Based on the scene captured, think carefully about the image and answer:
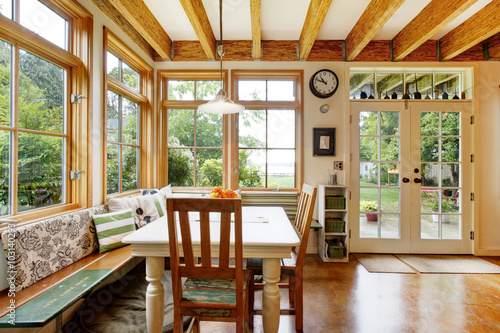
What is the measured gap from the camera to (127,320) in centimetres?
162

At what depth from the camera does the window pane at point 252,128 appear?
3.24 m

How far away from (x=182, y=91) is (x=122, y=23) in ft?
3.39

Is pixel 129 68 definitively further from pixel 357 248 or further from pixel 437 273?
pixel 437 273

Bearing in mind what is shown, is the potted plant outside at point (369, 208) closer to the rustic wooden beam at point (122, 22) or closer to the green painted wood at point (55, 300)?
the green painted wood at point (55, 300)

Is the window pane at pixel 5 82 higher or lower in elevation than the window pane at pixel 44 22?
lower

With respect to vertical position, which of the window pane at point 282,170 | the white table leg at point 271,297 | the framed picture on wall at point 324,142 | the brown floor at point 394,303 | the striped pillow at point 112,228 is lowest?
the brown floor at point 394,303

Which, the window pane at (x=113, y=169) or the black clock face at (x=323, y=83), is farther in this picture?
the black clock face at (x=323, y=83)

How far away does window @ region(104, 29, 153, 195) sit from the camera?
2.41 m

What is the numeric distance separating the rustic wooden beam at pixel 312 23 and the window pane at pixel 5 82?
2.41 m

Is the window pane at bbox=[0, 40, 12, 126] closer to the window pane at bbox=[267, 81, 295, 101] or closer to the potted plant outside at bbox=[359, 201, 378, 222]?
the window pane at bbox=[267, 81, 295, 101]

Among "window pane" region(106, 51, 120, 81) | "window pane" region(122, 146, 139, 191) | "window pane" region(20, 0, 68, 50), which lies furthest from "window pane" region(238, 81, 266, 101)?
"window pane" region(20, 0, 68, 50)

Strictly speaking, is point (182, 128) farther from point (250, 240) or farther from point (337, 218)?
point (337, 218)

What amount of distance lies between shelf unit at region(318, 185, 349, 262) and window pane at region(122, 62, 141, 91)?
277cm

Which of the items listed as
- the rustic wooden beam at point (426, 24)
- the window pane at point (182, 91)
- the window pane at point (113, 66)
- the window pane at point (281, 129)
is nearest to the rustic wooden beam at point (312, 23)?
the window pane at point (281, 129)
